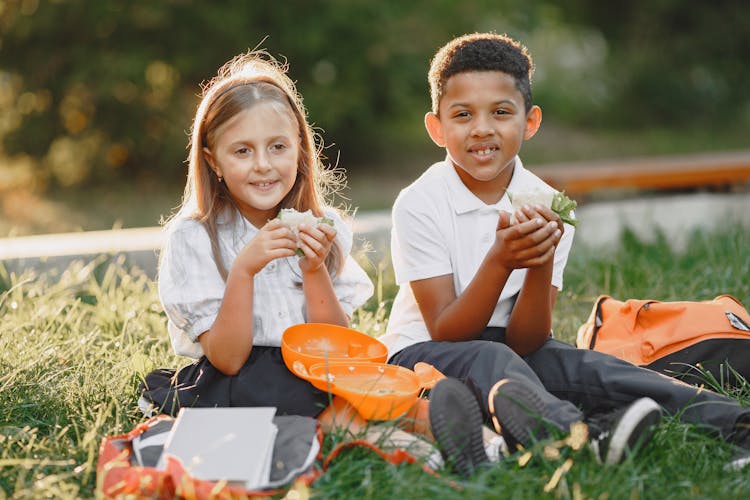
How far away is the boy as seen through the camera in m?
2.70

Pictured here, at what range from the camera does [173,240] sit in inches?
114

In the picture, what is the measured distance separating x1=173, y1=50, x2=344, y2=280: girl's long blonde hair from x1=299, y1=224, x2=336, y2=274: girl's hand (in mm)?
284

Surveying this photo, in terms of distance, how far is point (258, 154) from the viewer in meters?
2.89

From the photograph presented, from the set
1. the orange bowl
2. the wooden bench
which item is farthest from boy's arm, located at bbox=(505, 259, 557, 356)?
the wooden bench

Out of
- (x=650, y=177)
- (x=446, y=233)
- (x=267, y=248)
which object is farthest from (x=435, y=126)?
(x=650, y=177)

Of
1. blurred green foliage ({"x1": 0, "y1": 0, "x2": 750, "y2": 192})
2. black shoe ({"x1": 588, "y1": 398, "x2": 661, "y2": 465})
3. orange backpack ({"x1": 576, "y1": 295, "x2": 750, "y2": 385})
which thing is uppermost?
blurred green foliage ({"x1": 0, "y1": 0, "x2": 750, "y2": 192})

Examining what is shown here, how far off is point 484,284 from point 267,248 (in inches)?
26.4

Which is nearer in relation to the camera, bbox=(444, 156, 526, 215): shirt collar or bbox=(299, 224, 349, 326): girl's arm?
bbox=(299, 224, 349, 326): girl's arm

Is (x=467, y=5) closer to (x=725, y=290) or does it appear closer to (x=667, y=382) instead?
(x=725, y=290)

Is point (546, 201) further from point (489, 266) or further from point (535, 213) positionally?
point (489, 266)

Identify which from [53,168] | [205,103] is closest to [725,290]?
[205,103]

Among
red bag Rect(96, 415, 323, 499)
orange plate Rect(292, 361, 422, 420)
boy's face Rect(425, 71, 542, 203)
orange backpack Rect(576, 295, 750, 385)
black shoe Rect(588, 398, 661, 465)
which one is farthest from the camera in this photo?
orange backpack Rect(576, 295, 750, 385)

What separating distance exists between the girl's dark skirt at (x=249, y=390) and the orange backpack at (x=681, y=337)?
1.16m

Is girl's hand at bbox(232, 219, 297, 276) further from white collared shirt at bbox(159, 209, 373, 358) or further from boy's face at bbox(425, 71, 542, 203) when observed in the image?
boy's face at bbox(425, 71, 542, 203)
